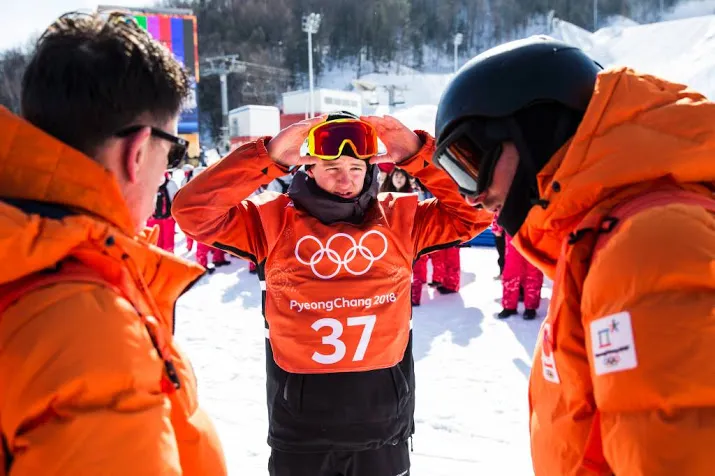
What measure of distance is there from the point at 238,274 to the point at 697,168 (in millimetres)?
8737

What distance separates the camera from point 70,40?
1.03 m

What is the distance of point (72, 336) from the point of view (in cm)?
82

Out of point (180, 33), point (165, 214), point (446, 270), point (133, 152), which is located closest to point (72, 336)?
point (133, 152)

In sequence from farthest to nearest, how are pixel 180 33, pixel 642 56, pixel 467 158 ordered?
pixel 642 56 → pixel 180 33 → pixel 467 158

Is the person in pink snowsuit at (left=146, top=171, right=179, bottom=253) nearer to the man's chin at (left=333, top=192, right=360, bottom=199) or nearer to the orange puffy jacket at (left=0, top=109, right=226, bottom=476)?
the man's chin at (left=333, top=192, right=360, bottom=199)

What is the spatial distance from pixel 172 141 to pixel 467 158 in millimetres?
850

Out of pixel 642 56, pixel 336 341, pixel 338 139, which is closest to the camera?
pixel 336 341

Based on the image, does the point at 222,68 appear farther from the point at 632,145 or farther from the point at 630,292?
the point at 630,292

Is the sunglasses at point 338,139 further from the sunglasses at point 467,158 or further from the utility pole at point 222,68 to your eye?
the utility pole at point 222,68

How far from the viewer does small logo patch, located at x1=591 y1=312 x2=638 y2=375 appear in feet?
3.14

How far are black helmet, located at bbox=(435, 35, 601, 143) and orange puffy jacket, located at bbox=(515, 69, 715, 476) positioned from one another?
0.20m

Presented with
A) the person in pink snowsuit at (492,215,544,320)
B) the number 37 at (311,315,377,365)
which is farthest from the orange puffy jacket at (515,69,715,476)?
the person in pink snowsuit at (492,215,544,320)

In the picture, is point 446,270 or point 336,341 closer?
point 336,341

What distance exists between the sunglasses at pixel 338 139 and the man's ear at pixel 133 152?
138 cm
